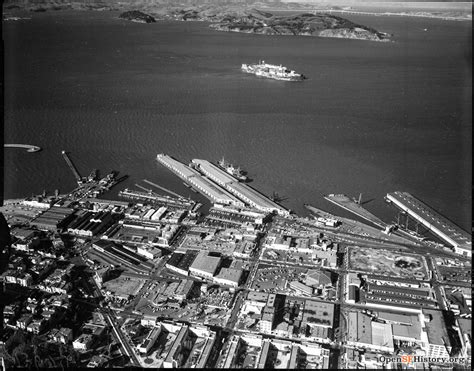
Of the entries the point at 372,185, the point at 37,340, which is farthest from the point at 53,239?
the point at 372,185

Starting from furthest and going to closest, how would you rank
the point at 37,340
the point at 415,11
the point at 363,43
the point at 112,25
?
1. the point at 415,11
2. the point at 112,25
3. the point at 363,43
4. the point at 37,340

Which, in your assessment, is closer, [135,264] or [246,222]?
[135,264]

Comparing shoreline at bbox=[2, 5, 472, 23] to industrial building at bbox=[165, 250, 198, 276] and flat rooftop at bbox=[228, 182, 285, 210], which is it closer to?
flat rooftop at bbox=[228, 182, 285, 210]

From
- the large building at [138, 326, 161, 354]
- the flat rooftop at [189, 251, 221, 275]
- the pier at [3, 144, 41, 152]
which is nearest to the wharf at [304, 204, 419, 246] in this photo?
the flat rooftop at [189, 251, 221, 275]

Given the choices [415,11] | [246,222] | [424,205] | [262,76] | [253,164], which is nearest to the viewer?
[246,222]

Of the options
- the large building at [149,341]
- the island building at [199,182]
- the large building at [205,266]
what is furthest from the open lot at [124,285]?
the island building at [199,182]

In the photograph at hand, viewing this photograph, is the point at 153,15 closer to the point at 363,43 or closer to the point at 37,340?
the point at 363,43
